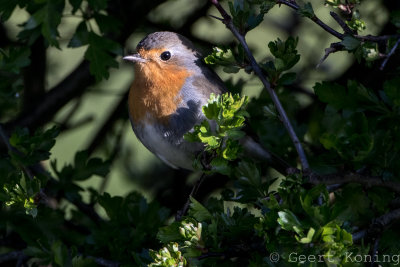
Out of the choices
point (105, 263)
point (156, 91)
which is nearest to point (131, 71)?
point (156, 91)

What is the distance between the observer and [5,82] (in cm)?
293

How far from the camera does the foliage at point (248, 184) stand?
198 centimetres

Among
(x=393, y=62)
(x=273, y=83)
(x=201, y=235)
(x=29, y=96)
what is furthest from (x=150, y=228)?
(x=29, y=96)

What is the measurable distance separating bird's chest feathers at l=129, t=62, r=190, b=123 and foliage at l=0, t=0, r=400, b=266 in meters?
0.27

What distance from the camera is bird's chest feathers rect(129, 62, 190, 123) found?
10.1 feet

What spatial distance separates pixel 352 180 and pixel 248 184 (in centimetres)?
41

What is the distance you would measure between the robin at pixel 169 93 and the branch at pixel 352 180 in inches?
36.3

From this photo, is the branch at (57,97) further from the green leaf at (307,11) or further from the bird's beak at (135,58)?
the green leaf at (307,11)

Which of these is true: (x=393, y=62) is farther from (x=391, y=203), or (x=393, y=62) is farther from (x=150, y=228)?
(x=150, y=228)

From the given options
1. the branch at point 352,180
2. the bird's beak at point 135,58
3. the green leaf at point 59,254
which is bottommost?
the green leaf at point 59,254

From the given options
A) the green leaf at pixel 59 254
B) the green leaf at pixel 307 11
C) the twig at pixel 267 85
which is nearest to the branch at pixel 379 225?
the twig at pixel 267 85

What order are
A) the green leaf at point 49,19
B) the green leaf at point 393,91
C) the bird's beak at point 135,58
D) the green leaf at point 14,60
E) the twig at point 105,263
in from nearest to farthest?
the green leaf at point 393,91, the twig at point 105,263, the green leaf at point 49,19, the green leaf at point 14,60, the bird's beak at point 135,58

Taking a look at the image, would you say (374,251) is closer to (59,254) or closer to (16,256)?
(59,254)

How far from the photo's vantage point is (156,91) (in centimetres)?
312
